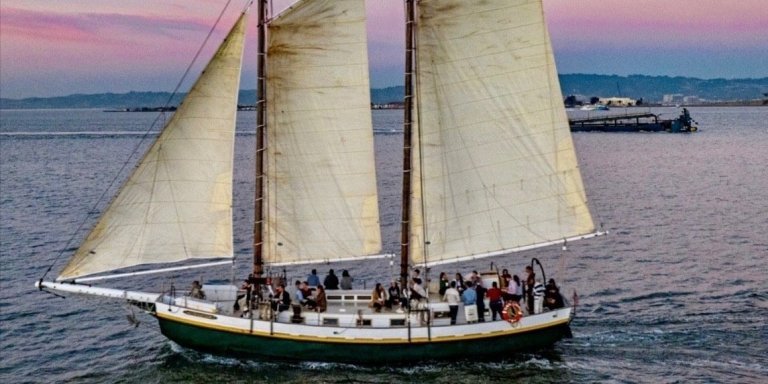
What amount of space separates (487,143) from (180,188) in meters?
11.6

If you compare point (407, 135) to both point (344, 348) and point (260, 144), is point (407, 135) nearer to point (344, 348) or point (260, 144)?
point (260, 144)

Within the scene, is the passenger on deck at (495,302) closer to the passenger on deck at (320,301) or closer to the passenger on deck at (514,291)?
the passenger on deck at (514,291)

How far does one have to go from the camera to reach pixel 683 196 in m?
75.1

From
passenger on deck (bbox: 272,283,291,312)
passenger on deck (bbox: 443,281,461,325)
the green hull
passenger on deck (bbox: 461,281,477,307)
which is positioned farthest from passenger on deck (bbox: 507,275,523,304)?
passenger on deck (bbox: 272,283,291,312)

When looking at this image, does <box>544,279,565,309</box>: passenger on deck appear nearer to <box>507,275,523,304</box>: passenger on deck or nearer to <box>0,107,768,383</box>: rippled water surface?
<box>507,275,523,304</box>: passenger on deck

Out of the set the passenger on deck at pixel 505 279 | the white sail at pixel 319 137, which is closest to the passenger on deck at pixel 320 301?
the white sail at pixel 319 137

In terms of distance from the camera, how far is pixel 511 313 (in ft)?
96.5

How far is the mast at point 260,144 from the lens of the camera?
30.0 m

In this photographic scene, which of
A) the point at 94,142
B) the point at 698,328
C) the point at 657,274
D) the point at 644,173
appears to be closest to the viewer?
the point at 698,328

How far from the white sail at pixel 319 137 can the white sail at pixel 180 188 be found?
6.29ft

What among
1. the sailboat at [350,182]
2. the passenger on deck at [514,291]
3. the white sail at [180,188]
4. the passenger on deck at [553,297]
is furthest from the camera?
the passenger on deck at [553,297]

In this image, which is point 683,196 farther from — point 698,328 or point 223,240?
point 223,240

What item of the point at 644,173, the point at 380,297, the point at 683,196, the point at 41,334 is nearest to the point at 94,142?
the point at 644,173

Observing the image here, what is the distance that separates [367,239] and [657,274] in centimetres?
2075
